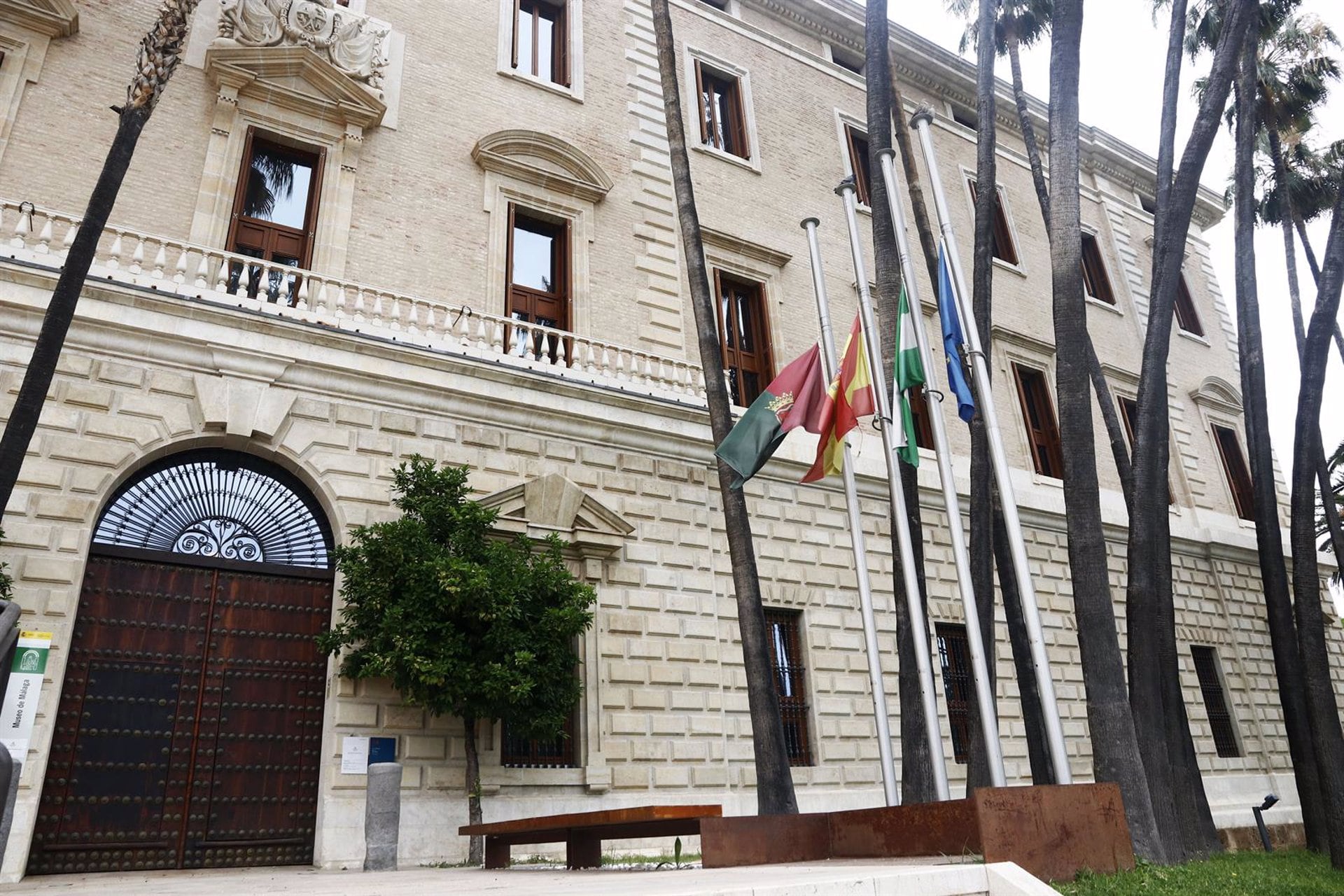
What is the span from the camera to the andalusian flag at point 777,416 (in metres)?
9.41

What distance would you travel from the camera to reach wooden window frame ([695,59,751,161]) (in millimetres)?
17297

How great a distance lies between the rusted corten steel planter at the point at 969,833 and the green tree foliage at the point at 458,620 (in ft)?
10.2

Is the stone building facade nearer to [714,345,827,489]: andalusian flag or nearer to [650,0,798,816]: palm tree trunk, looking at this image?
[650,0,798,816]: palm tree trunk

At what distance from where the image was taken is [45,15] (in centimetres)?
1124

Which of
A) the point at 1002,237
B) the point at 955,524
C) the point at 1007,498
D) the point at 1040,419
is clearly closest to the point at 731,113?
the point at 1002,237

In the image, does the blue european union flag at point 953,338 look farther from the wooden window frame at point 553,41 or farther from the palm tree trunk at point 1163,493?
Answer: the wooden window frame at point 553,41

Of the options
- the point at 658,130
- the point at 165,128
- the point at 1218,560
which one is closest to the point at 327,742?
the point at 165,128

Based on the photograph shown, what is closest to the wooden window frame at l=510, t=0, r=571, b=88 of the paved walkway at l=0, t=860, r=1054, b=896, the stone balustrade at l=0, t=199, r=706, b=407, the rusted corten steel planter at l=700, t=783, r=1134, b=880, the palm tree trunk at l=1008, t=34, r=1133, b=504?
the stone balustrade at l=0, t=199, r=706, b=407

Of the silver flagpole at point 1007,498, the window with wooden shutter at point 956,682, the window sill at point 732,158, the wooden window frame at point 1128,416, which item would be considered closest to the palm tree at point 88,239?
the silver flagpole at point 1007,498

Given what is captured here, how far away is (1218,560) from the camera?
2027 cm

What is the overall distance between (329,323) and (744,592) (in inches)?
228

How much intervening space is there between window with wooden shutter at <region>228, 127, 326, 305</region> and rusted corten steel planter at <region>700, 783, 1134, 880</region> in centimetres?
817

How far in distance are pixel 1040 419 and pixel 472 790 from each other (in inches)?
561

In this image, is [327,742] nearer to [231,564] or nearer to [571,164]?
[231,564]
